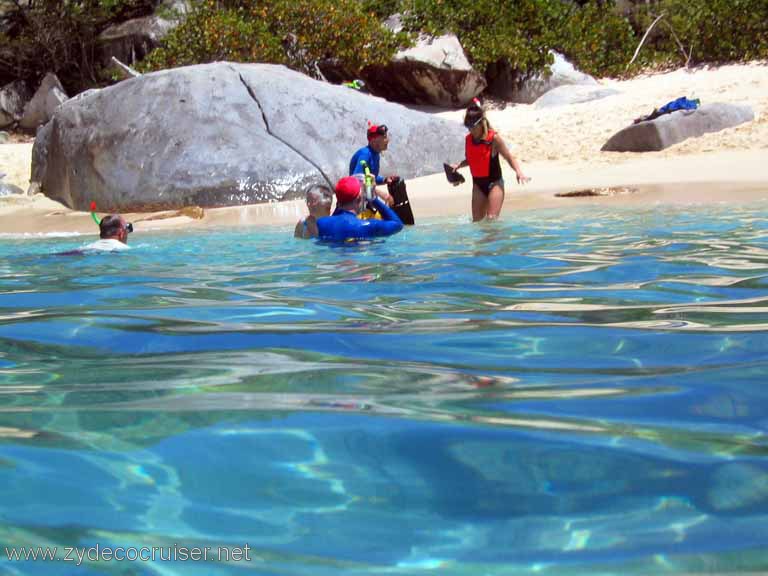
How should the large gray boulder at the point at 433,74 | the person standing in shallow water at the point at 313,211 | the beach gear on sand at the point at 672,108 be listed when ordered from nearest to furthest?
the person standing in shallow water at the point at 313,211, the beach gear on sand at the point at 672,108, the large gray boulder at the point at 433,74

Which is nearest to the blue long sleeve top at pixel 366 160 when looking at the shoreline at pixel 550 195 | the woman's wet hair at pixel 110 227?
the shoreline at pixel 550 195

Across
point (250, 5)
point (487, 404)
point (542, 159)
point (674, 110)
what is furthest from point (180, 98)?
point (487, 404)

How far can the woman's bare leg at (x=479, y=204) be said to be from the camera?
335 inches

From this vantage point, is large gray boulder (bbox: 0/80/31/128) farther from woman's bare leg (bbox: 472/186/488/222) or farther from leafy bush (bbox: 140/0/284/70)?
woman's bare leg (bbox: 472/186/488/222)

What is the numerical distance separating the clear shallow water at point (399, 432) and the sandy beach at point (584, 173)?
6.46m

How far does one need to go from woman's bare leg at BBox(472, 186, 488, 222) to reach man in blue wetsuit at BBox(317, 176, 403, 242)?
2134 mm

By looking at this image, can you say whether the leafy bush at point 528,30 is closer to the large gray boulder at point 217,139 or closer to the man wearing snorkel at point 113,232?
the large gray boulder at point 217,139

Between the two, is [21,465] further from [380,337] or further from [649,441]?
[380,337]

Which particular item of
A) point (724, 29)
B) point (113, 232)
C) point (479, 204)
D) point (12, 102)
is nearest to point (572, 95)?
point (724, 29)

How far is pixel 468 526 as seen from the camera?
4.28 ft

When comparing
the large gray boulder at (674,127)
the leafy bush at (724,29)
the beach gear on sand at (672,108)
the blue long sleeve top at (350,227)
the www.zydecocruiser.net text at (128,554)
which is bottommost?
the www.zydecocruiser.net text at (128,554)

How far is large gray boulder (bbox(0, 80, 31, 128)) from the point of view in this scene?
21.8 meters

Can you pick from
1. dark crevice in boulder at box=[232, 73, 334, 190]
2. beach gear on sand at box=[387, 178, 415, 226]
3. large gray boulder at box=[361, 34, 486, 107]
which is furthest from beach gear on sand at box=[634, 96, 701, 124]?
large gray boulder at box=[361, 34, 486, 107]

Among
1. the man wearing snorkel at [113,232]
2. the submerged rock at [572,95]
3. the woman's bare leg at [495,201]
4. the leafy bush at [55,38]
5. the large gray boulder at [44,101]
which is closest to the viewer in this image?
the man wearing snorkel at [113,232]
